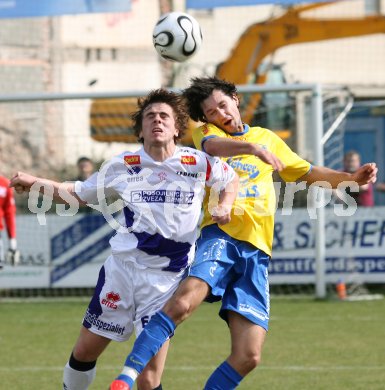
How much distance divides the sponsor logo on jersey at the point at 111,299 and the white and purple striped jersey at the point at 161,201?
0.20m

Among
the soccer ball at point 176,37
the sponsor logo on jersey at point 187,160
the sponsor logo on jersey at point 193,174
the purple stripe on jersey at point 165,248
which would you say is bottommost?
the purple stripe on jersey at point 165,248

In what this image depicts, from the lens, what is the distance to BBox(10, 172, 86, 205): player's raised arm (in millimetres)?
5578

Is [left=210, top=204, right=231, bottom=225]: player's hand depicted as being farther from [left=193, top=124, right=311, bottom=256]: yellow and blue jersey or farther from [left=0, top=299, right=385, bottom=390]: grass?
[left=0, top=299, right=385, bottom=390]: grass

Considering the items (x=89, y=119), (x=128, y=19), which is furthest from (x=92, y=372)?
(x=128, y=19)

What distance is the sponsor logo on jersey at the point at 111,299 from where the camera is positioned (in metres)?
5.62

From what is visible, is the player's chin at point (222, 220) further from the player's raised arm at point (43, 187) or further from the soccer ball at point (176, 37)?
the soccer ball at point (176, 37)

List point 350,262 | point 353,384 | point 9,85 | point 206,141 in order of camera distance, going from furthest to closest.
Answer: point 9,85 → point 350,262 → point 353,384 → point 206,141

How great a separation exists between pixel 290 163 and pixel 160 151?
2.75ft

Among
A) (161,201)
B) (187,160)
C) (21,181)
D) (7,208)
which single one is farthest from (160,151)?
(7,208)

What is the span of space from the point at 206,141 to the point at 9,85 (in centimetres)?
1912

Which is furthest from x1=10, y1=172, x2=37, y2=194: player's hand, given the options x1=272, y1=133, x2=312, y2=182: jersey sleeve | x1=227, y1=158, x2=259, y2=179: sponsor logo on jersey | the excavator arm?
the excavator arm

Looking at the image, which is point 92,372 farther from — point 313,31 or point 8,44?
point 8,44

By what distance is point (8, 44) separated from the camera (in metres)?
24.7

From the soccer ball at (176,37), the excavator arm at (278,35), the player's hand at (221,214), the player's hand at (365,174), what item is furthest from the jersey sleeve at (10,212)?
the excavator arm at (278,35)
